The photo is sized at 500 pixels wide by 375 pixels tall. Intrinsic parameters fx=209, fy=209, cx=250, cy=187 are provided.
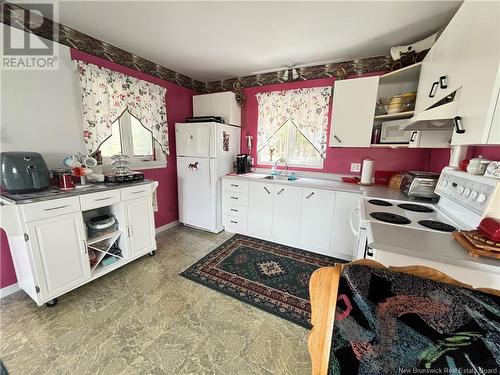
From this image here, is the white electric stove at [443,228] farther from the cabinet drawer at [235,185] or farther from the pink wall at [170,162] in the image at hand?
the pink wall at [170,162]

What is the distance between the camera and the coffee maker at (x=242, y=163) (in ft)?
10.2

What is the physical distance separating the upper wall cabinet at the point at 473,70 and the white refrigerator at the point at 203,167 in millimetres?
2223

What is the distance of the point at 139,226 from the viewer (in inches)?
88.0

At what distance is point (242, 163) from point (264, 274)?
1.61 meters

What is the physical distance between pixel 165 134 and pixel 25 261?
75.4 inches

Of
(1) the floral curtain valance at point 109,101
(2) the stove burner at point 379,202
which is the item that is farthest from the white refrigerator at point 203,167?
(2) the stove burner at point 379,202

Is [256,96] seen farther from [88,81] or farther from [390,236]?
[390,236]

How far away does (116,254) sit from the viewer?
6.98 feet

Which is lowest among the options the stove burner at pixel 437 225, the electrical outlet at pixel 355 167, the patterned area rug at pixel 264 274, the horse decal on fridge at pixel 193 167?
the patterned area rug at pixel 264 274

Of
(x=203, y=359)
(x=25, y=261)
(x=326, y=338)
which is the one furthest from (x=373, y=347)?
(x=25, y=261)

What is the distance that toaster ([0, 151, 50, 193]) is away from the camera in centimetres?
151

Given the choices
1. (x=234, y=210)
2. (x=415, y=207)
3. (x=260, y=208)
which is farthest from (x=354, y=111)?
(x=234, y=210)

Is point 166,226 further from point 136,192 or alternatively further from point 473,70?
point 473,70

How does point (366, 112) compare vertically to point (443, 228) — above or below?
above
